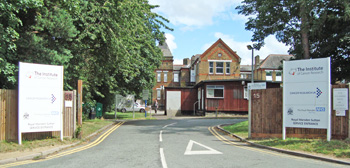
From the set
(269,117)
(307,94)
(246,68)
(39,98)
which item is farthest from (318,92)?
(246,68)

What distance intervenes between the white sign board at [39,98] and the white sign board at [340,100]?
35.1ft

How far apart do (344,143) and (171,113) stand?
26.8 metres

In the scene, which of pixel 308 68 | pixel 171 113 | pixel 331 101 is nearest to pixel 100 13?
pixel 308 68

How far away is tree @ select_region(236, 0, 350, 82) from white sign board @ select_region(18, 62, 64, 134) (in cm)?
1303

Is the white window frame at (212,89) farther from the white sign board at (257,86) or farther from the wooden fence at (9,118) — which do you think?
the wooden fence at (9,118)

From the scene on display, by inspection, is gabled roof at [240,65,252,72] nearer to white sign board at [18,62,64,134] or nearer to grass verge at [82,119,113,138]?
grass verge at [82,119,113,138]

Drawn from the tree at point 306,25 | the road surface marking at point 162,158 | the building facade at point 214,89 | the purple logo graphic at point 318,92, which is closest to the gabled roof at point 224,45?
the building facade at point 214,89

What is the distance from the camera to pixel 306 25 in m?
16.9

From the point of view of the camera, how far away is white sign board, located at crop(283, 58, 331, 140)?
10.7m

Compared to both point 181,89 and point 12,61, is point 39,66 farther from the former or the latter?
point 181,89

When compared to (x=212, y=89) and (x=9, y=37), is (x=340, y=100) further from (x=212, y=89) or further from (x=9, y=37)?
(x=212, y=89)

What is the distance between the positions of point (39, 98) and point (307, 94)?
34.2 ft

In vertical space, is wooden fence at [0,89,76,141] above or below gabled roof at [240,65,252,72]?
below

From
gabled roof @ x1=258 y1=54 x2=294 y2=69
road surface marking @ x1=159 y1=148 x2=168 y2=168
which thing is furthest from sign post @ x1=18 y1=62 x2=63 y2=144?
gabled roof @ x1=258 y1=54 x2=294 y2=69
